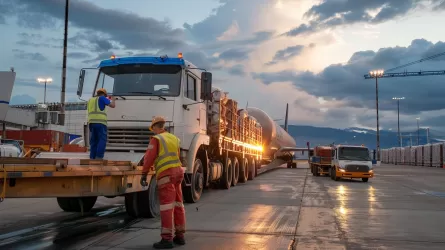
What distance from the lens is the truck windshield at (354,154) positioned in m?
23.8

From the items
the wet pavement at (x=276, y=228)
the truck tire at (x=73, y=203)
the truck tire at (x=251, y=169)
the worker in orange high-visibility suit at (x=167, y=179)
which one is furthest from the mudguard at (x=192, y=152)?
the truck tire at (x=251, y=169)

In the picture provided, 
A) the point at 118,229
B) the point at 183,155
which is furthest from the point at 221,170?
the point at 118,229

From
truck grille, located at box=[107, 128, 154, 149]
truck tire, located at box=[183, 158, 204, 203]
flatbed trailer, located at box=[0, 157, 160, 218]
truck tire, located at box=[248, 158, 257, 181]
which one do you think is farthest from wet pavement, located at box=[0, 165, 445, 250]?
truck tire, located at box=[248, 158, 257, 181]

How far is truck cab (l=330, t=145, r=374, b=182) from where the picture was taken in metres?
23.2

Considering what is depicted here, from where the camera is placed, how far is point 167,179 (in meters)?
6.50

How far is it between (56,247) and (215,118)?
7663 mm

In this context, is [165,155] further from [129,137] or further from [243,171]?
[243,171]

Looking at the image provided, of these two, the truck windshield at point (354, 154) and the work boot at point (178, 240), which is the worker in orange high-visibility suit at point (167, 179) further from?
the truck windshield at point (354, 154)

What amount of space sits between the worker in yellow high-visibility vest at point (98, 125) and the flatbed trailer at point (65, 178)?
107cm

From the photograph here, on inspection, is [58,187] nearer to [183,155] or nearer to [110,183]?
[110,183]

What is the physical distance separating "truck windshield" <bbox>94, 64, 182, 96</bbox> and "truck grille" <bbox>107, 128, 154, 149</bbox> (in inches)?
37.6

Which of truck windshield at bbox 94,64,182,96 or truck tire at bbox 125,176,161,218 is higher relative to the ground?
truck windshield at bbox 94,64,182,96

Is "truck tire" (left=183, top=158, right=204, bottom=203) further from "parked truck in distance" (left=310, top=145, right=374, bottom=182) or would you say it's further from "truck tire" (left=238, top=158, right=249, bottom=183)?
"parked truck in distance" (left=310, top=145, right=374, bottom=182)

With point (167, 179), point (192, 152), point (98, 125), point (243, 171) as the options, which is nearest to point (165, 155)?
point (167, 179)
